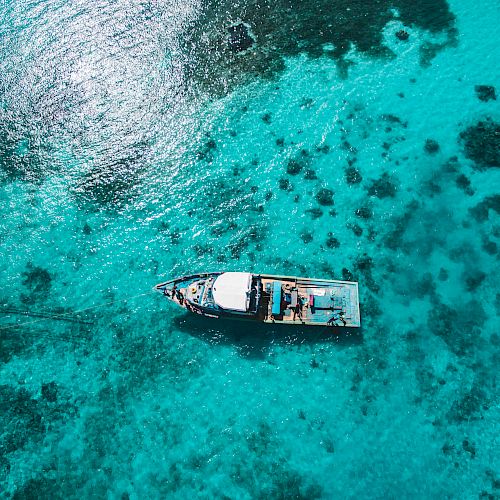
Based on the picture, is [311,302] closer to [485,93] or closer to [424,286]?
[424,286]

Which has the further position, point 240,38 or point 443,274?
point 240,38

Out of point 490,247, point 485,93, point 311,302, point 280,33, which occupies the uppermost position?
point 280,33

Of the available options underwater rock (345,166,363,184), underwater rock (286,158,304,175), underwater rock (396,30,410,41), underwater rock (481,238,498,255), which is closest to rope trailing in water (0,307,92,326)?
underwater rock (286,158,304,175)

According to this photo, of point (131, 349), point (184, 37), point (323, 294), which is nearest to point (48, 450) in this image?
point (131, 349)

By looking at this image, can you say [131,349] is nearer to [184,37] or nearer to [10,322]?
[10,322]

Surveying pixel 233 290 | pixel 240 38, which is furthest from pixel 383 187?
pixel 240 38

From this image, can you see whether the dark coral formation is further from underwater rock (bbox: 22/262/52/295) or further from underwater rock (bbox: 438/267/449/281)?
underwater rock (bbox: 22/262/52/295)

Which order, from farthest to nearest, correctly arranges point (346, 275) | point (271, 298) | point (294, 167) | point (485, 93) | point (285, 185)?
point (485, 93) < point (294, 167) < point (285, 185) < point (346, 275) < point (271, 298)
